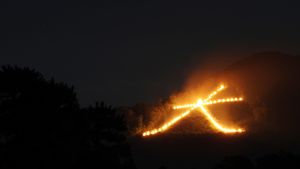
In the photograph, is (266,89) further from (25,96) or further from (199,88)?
(25,96)

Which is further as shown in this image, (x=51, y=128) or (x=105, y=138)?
(x=105, y=138)

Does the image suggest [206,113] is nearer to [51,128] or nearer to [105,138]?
[105,138]

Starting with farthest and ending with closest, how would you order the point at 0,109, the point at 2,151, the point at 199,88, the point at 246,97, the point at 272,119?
the point at 199,88
the point at 246,97
the point at 272,119
the point at 0,109
the point at 2,151

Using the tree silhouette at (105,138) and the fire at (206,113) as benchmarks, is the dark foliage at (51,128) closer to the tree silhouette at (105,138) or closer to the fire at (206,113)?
the tree silhouette at (105,138)

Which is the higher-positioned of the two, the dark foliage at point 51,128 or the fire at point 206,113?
the fire at point 206,113

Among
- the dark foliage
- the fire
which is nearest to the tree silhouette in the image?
the dark foliage

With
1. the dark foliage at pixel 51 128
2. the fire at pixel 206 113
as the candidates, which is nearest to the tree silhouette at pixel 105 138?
the dark foliage at pixel 51 128

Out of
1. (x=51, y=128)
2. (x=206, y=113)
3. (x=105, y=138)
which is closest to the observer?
(x=51, y=128)

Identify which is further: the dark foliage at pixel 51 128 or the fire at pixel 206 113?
the fire at pixel 206 113

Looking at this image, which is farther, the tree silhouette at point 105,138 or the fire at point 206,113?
the fire at point 206,113

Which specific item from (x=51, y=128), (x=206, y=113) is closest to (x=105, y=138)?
(x=51, y=128)

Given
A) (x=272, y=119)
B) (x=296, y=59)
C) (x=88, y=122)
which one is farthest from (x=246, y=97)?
(x=88, y=122)

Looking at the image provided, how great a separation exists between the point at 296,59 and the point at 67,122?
31.5 m

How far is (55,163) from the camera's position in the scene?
13.0 m
